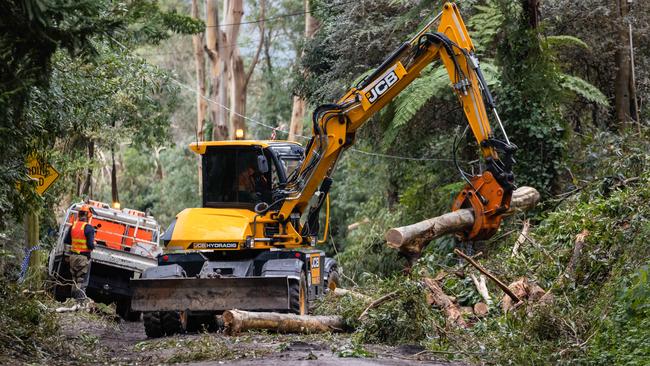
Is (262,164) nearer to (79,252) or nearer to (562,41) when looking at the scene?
(79,252)

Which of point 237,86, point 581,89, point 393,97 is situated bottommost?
point 393,97

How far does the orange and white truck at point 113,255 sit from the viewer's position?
22.0 meters

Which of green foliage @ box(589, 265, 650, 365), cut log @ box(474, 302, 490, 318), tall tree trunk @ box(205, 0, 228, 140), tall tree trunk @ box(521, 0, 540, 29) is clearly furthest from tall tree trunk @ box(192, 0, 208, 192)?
green foliage @ box(589, 265, 650, 365)

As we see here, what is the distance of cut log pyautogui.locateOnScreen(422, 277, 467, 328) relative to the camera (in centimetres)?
1394

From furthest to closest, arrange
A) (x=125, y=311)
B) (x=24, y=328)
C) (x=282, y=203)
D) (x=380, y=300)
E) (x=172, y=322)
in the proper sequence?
(x=125, y=311) → (x=282, y=203) → (x=172, y=322) → (x=380, y=300) → (x=24, y=328)

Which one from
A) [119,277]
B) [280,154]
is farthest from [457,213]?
[119,277]

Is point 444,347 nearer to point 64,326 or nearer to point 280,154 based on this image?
point 280,154

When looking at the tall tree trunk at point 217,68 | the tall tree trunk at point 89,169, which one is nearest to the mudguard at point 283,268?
the tall tree trunk at point 89,169

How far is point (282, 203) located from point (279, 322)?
329 centimetres

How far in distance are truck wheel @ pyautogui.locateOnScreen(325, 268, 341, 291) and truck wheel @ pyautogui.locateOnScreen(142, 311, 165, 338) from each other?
4.68 metres

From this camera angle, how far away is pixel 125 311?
75.1 ft

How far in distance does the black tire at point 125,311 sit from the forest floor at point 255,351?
23.4 feet

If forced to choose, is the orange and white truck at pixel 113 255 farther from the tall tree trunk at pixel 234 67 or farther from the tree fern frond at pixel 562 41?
the tall tree trunk at pixel 234 67

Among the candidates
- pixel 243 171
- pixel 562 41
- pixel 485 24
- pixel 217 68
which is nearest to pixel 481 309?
pixel 243 171
